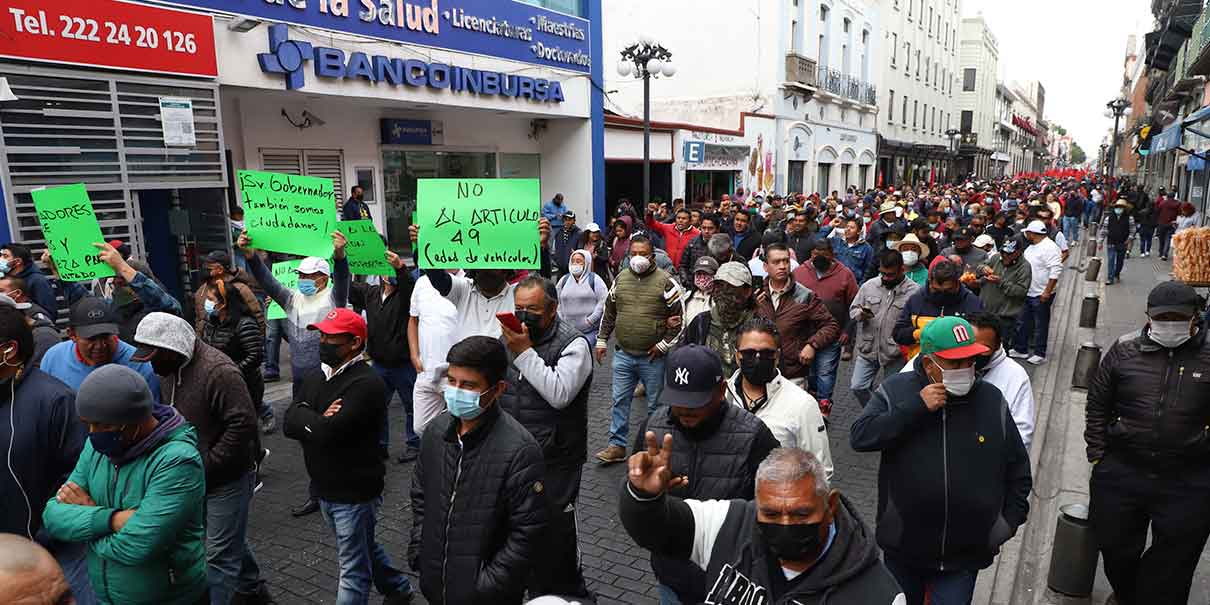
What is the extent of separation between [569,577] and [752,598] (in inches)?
73.6

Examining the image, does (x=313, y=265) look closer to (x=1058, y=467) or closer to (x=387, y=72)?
(x=1058, y=467)

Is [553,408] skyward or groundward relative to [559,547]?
skyward

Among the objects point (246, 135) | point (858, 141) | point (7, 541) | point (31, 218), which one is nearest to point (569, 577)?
point (7, 541)

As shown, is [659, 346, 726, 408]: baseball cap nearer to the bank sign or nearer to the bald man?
the bald man

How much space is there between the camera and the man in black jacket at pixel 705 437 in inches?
111

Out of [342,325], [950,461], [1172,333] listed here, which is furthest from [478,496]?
[1172,333]

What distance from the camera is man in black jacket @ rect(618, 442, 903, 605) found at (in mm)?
1987

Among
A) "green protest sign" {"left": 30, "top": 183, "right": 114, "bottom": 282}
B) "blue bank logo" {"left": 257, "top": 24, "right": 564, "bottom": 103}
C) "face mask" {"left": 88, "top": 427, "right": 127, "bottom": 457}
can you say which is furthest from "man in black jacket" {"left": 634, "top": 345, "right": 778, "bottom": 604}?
"blue bank logo" {"left": 257, "top": 24, "right": 564, "bottom": 103}

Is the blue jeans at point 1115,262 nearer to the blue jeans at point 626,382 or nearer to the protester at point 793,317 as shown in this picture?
the protester at point 793,317

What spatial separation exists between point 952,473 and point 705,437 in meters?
1.05

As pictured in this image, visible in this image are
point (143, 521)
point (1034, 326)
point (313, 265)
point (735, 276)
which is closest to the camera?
point (143, 521)

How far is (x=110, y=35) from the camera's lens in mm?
8844

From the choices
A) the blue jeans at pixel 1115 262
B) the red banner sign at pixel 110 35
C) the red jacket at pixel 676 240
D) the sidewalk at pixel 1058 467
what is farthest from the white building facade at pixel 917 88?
the red banner sign at pixel 110 35

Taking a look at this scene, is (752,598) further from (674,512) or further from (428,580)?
(428,580)
